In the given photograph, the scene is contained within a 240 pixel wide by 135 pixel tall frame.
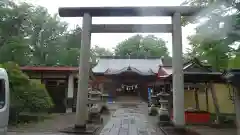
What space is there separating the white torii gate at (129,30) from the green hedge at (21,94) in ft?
10.1

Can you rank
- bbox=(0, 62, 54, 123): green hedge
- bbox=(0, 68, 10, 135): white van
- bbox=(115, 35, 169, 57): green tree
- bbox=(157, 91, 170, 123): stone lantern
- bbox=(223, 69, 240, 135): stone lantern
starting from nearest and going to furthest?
bbox=(0, 68, 10, 135): white van < bbox=(223, 69, 240, 135): stone lantern < bbox=(0, 62, 54, 123): green hedge < bbox=(157, 91, 170, 123): stone lantern < bbox=(115, 35, 169, 57): green tree

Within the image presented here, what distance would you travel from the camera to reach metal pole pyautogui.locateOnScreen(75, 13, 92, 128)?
8.73 meters

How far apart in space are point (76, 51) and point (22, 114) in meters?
27.5

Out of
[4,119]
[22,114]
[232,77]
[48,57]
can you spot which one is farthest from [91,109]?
[48,57]

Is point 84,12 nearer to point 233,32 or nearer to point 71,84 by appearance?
point 233,32

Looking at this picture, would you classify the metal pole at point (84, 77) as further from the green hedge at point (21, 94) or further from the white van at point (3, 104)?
the white van at point (3, 104)

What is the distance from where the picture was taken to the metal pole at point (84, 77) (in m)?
8.73

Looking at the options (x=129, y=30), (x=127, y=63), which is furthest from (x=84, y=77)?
(x=127, y=63)

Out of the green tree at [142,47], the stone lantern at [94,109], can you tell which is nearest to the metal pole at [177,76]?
the stone lantern at [94,109]

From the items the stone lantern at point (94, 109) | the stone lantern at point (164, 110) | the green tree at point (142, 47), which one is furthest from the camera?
the green tree at point (142, 47)

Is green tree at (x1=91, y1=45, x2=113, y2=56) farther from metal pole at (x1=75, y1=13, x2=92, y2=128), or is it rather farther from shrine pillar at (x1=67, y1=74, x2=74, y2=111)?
metal pole at (x1=75, y1=13, x2=92, y2=128)

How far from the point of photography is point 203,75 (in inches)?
444

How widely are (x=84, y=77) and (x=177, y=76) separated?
148 inches

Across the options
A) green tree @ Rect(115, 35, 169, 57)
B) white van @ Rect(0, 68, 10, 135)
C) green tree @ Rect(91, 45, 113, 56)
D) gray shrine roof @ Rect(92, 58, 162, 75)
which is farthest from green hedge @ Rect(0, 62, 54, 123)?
green tree @ Rect(91, 45, 113, 56)
